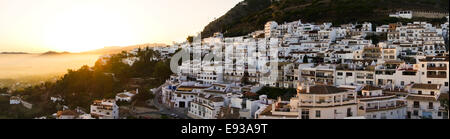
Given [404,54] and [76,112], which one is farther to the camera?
[404,54]

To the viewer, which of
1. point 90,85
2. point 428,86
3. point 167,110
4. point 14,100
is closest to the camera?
point 428,86

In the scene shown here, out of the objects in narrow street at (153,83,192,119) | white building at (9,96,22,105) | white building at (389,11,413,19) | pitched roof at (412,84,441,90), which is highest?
white building at (389,11,413,19)

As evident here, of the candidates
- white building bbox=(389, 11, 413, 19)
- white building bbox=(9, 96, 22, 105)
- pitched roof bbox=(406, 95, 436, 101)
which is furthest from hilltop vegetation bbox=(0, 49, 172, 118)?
white building bbox=(389, 11, 413, 19)

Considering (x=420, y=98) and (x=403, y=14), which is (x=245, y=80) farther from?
(x=403, y=14)

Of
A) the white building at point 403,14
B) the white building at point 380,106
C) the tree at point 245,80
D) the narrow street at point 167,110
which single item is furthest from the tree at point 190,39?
the white building at point 380,106

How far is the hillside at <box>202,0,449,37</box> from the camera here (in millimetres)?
30281

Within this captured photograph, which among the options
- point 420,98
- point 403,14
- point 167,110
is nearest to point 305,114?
point 420,98

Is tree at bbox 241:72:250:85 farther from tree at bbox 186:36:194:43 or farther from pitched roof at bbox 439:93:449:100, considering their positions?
tree at bbox 186:36:194:43

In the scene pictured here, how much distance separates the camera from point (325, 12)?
109ft

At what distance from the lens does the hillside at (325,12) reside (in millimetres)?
30281
